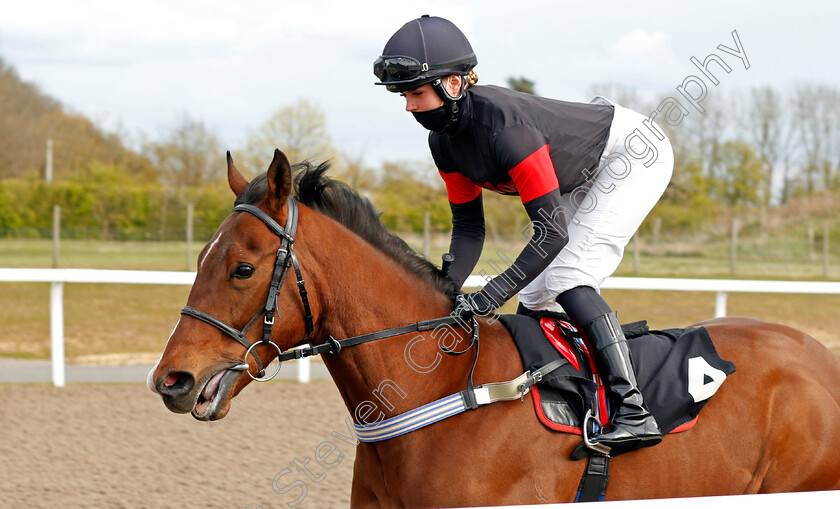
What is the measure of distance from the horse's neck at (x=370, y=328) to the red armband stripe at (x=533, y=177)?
512 millimetres

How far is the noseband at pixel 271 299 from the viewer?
2100mm

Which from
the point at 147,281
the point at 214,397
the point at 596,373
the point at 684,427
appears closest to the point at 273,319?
the point at 214,397

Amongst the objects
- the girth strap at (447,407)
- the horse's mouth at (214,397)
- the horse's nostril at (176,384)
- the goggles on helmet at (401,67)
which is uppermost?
the goggles on helmet at (401,67)

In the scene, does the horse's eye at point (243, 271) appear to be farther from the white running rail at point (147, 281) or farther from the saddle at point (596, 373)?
the white running rail at point (147, 281)

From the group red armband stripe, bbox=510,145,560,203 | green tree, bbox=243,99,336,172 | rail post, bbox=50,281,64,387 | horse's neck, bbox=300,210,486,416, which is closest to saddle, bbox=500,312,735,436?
horse's neck, bbox=300,210,486,416

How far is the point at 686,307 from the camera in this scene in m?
14.7

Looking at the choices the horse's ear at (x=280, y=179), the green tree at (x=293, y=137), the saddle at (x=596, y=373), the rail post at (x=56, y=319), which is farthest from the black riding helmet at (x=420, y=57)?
the green tree at (x=293, y=137)

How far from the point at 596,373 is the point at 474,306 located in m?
0.49

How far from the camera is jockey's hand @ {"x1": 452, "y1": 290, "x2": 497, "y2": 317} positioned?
7.91 ft

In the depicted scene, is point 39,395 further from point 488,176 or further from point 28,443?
point 488,176

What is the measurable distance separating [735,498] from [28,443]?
4895mm

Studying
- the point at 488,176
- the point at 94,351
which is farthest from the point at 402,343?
the point at 94,351

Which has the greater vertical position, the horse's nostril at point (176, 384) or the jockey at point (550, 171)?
the jockey at point (550, 171)

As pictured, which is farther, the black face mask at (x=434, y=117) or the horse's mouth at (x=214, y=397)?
the black face mask at (x=434, y=117)
